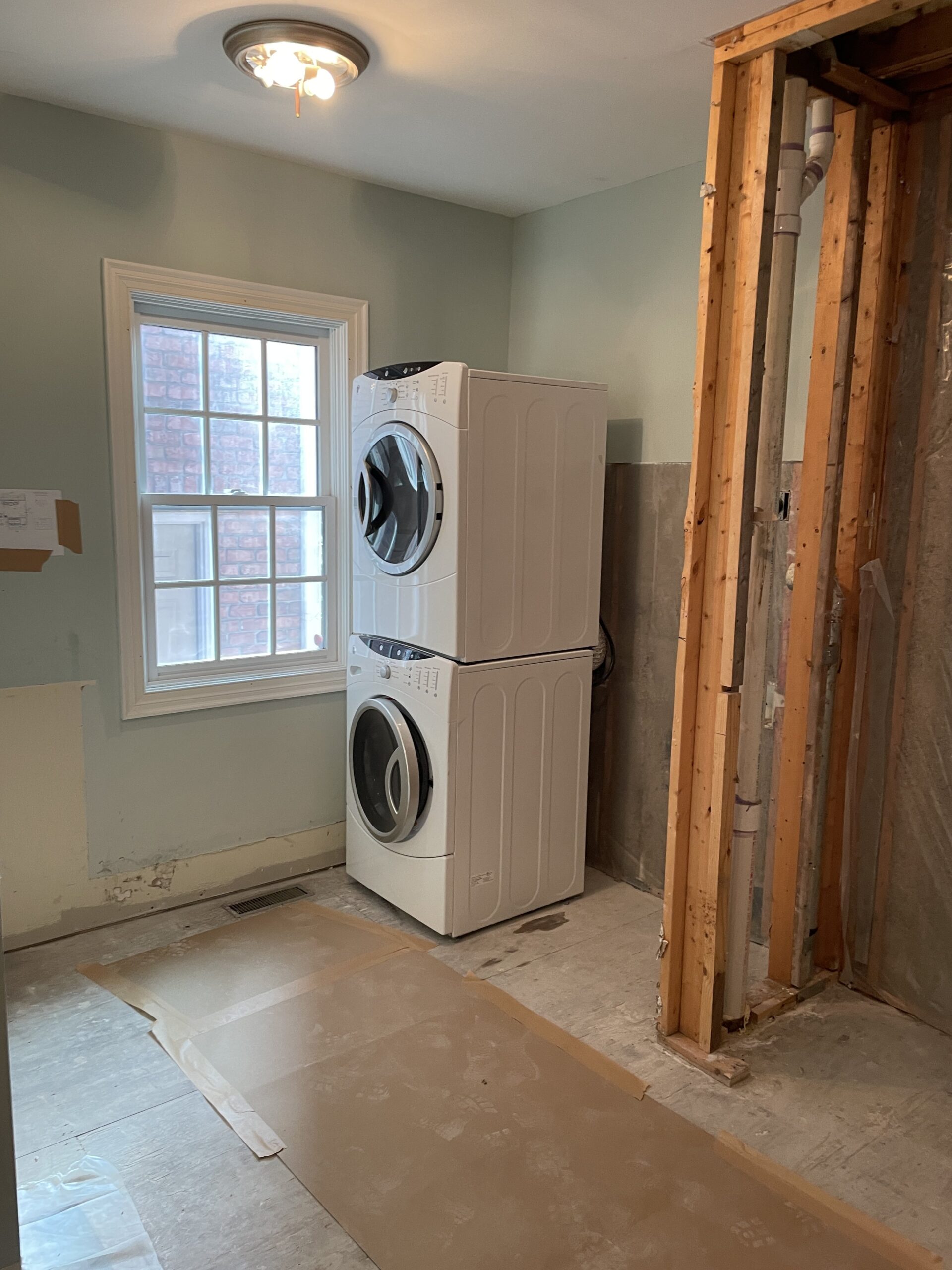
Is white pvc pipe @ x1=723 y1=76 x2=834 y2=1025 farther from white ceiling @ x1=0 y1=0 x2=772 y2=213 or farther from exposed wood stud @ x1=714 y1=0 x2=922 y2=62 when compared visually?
white ceiling @ x1=0 y1=0 x2=772 y2=213

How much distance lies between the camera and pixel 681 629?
2.36 metres

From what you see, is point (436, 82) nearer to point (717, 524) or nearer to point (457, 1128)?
point (717, 524)

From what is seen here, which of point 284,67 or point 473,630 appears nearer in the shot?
point 284,67

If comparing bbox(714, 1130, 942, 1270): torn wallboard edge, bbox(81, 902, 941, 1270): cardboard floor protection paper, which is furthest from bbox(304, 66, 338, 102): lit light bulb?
bbox(714, 1130, 942, 1270): torn wallboard edge

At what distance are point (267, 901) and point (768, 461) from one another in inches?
91.3

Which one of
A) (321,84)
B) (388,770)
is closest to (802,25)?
(321,84)

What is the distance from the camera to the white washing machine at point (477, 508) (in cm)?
282

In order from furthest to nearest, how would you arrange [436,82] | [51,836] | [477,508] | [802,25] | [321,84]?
[51,836]
[477,508]
[436,82]
[321,84]
[802,25]

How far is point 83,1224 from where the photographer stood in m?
1.84

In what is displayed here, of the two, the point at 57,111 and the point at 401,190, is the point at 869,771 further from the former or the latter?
the point at 57,111

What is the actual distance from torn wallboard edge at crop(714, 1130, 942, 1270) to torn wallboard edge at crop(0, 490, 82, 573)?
85.5 inches

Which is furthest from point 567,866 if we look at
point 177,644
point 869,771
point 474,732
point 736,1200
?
point 177,644

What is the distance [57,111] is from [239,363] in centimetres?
91

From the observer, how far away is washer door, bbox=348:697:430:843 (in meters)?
2.99
